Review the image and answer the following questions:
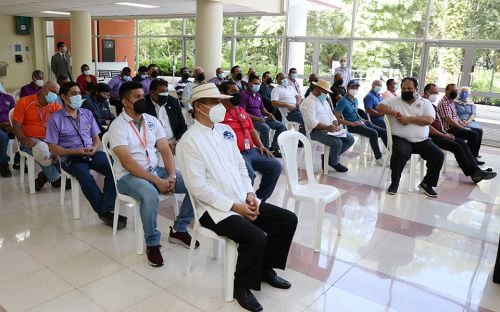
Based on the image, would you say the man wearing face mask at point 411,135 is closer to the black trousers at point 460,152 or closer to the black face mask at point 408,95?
the black face mask at point 408,95

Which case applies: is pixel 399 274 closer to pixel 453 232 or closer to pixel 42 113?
pixel 453 232

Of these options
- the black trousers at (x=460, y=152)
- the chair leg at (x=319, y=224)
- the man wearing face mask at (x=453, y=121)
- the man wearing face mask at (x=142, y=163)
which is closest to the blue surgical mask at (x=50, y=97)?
the man wearing face mask at (x=142, y=163)

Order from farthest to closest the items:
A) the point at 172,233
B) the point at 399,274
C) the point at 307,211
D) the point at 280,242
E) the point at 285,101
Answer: the point at 285,101 → the point at 307,211 → the point at 172,233 → the point at 399,274 → the point at 280,242

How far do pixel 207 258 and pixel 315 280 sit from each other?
763 mm

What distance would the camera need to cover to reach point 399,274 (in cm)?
282

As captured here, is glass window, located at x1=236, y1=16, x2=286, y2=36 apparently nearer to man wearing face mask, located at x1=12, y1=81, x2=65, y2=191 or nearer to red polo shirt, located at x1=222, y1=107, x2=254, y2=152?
red polo shirt, located at x1=222, y1=107, x2=254, y2=152

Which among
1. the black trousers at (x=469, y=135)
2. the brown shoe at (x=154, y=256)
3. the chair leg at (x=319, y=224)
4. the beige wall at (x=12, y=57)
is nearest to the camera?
the brown shoe at (x=154, y=256)

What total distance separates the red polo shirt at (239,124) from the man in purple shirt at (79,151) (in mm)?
1152

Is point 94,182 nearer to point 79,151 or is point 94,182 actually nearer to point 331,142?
point 79,151

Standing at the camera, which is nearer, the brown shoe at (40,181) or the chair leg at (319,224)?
the chair leg at (319,224)

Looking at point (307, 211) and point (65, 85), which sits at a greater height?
point (65, 85)

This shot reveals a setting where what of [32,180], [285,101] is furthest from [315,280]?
[285,101]

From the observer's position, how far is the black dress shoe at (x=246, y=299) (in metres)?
2.32

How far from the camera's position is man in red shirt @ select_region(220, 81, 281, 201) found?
377 cm
